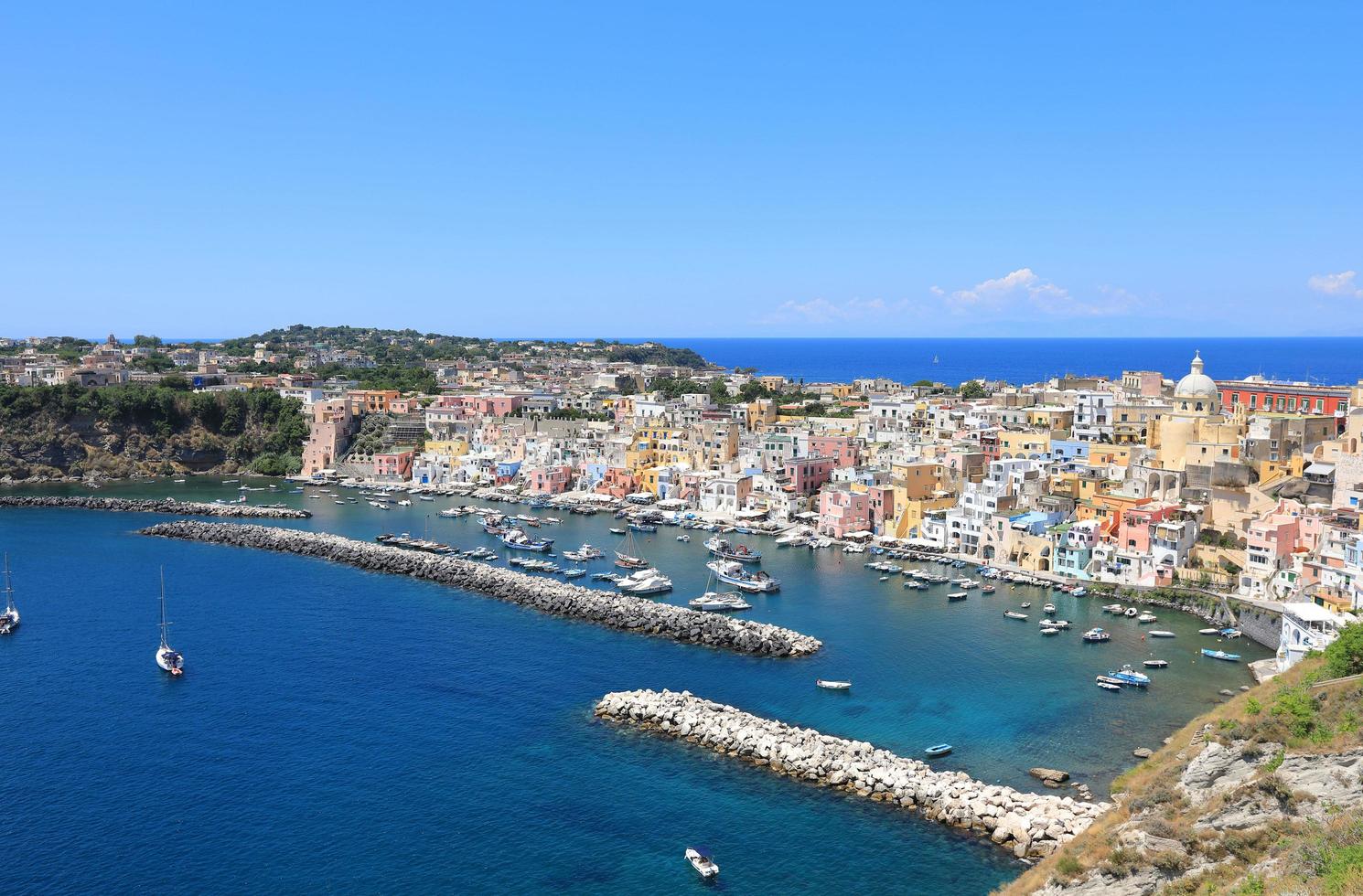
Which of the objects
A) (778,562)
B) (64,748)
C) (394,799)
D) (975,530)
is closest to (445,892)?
(394,799)

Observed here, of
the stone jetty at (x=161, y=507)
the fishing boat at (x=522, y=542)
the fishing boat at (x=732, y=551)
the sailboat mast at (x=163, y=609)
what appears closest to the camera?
the sailboat mast at (x=163, y=609)

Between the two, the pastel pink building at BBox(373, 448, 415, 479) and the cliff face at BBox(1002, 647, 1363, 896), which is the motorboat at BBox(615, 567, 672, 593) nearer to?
the cliff face at BBox(1002, 647, 1363, 896)

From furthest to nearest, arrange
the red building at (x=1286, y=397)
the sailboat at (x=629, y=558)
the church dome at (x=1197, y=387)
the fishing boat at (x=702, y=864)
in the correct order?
the red building at (x=1286, y=397), the church dome at (x=1197, y=387), the sailboat at (x=629, y=558), the fishing boat at (x=702, y=864)

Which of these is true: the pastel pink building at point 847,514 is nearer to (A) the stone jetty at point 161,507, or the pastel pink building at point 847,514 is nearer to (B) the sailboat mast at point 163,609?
(B) the sailboat mast at point 163,609

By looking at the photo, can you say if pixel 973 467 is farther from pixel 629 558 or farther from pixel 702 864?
pixel 702 864

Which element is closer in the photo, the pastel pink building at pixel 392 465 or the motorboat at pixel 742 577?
the motorboat at pixel 742 577

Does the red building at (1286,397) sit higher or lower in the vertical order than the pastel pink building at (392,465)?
higher

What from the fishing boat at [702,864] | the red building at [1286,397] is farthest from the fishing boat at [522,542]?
the red building at [1286,397]
